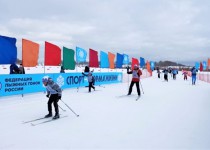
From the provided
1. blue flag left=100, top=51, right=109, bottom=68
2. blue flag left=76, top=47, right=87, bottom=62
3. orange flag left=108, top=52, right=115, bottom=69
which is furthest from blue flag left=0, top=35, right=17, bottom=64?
orange flag left=108, top=52, right=115, bottom=69

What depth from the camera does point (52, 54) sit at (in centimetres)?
1269

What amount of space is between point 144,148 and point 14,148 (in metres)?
2.62

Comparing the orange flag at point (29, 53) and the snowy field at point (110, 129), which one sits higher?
the orange flag at point (29, 53)

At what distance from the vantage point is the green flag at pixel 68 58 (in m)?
13.8

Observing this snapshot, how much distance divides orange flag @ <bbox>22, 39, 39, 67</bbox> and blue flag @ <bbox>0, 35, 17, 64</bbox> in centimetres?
53

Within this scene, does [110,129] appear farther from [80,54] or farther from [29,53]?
[80,54]

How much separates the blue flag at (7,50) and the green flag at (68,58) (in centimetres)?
392

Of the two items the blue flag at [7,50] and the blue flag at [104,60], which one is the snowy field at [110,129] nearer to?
the blue flag at [7,50]

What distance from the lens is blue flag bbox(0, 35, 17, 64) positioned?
9.71 metres

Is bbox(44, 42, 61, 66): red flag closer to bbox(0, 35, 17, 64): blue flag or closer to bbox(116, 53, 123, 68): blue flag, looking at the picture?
bbox(0, 35, 17, 64): blue flag

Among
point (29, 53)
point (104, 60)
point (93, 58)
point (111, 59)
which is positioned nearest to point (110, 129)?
point (29, 53)

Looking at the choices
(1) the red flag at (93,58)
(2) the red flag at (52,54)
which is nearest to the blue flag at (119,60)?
(1) the red flag at (93,58)

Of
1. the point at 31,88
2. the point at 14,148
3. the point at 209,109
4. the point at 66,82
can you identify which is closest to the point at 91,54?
the point at 66,82

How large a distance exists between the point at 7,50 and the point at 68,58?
4.68 m
